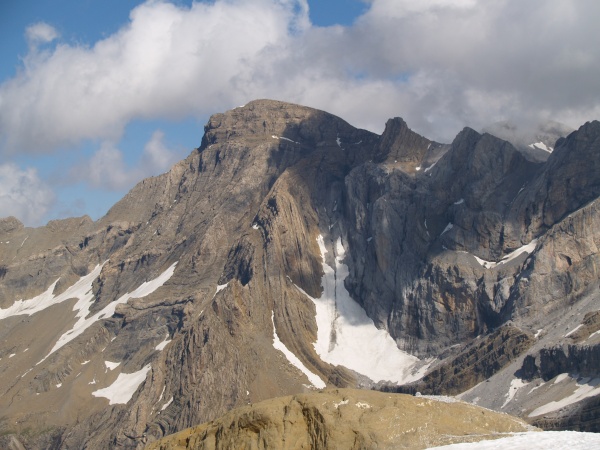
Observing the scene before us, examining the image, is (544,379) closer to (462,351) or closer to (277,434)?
(462,351)

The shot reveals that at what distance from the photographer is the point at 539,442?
39438 millimetres

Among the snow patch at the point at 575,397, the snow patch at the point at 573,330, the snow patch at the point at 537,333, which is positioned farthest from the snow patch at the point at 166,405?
the snow patch at the point at 573,330

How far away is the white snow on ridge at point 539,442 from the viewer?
38406 millimetres

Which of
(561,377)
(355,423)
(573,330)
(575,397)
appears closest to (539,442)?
(355,423)

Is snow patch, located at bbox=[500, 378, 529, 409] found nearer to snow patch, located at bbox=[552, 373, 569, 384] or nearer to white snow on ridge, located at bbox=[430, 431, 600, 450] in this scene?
Result: snow patch, located at bbox=[552, 373, 569, 384]

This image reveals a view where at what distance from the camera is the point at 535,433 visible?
41.2m

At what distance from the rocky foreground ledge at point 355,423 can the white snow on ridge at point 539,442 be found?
1.07m

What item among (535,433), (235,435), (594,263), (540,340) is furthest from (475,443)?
(594,263)

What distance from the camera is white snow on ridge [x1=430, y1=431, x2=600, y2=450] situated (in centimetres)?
3841

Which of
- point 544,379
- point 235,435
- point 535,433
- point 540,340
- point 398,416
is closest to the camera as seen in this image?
point 535,433

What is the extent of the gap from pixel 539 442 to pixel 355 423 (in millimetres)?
9267

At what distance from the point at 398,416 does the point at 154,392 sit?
162 m

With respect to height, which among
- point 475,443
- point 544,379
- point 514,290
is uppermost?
point 514,290

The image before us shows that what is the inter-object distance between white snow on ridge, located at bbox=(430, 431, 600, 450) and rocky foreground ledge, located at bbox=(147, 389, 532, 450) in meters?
1.07
